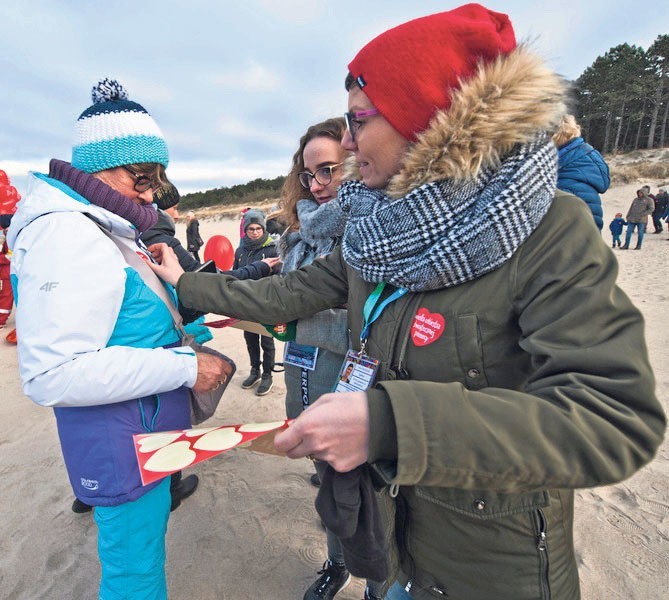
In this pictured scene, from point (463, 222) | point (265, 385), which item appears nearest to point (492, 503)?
point (463, 222)

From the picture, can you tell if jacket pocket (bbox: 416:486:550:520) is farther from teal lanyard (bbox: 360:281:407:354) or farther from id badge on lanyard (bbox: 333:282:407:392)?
teal lanyard (bbox: 360:281:407:354)

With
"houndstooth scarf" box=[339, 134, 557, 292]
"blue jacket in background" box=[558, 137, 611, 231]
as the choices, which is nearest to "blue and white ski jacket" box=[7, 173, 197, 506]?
"houndstooth scarf" box=[339, 134, 557, 292]

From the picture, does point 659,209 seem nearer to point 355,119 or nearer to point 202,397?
point 355,119

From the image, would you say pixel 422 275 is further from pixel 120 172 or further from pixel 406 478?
pixel 120 172

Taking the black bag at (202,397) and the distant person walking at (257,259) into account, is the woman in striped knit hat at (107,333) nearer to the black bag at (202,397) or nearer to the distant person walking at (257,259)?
the black bag at (202,397)

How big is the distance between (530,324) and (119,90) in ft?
6.52

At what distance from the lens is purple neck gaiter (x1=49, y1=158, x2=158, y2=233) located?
4.99ft

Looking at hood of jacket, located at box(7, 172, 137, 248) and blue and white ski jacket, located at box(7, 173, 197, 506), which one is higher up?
hood of jacket, located at box(7, 172, 137, 248)

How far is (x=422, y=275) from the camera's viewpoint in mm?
961

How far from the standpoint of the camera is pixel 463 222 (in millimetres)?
911

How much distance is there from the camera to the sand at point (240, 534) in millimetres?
2234

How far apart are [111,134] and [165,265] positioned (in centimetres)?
60

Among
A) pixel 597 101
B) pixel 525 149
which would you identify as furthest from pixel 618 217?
pixel 597 101

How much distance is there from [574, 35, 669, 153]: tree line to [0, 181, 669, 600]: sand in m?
41.3
